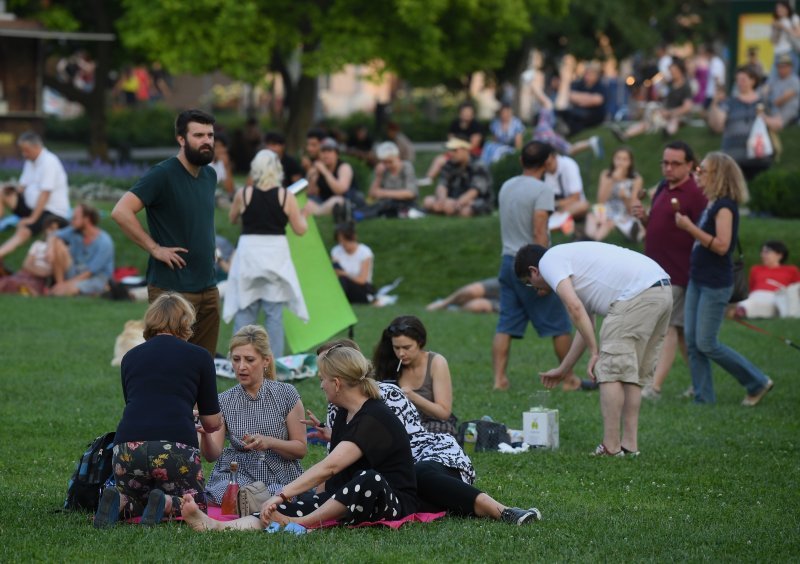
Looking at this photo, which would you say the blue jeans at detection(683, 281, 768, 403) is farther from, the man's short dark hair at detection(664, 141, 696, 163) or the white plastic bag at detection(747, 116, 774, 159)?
the white plastic bag at detection(747, 116, 774, 159)

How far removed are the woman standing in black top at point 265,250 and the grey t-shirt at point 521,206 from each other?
5.61 ft

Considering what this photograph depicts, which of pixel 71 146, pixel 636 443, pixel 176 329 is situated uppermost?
pixel 176 329

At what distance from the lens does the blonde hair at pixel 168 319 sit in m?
7.52

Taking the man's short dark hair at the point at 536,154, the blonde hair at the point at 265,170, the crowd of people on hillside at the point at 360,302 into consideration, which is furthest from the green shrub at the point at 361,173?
the man's short dark hair at the point at 536,154

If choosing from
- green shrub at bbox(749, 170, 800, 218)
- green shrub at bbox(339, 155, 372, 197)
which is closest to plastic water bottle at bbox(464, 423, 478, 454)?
green shrub at bbox(749, 170, 800, 218)

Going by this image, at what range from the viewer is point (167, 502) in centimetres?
736

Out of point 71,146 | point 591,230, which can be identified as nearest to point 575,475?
point 591,230

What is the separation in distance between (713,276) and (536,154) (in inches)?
69.5

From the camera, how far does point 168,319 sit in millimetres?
7520

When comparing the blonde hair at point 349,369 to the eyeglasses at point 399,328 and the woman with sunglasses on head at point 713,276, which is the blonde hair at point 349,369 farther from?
the woman with sunglasses on head at point 713,276

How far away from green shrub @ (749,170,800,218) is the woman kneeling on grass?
14.9 m

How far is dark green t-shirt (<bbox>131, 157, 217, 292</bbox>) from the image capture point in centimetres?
924

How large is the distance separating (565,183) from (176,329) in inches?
430

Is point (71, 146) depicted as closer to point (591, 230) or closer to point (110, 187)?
point (110, 187)
